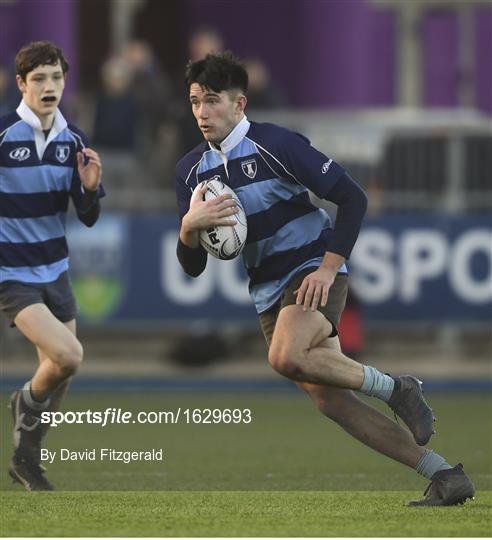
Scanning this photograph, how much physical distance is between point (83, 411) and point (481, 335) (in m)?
5.88

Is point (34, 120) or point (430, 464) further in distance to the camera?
A: point (34, 120)

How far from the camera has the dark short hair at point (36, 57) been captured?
960 centimetres

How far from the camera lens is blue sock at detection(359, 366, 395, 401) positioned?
332 inches

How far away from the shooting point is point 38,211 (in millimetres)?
9734

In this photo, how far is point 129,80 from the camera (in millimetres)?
18578

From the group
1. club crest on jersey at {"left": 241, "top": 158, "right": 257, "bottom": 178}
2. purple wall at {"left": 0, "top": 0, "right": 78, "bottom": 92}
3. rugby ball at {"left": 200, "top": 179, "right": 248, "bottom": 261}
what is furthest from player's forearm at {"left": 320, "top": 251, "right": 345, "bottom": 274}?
purple wall at {"left": 0, "top": 0, "right": 78, "bottom": 92}

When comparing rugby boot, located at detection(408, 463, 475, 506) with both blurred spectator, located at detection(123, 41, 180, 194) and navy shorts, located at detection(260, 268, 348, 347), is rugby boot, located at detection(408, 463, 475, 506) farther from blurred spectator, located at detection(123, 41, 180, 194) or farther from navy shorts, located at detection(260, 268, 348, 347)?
blurred spectator, located at detection(123, 41, 180, 194)

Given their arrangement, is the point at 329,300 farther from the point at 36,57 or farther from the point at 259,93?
the point at 259,93

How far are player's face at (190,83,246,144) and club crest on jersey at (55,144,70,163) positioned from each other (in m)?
1.37

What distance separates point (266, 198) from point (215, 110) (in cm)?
52

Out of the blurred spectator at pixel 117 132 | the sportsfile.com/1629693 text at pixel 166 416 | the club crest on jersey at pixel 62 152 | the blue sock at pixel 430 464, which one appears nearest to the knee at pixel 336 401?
the blue sock at pixel 430 464

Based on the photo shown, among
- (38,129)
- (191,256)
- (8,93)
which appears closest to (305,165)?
(191,256)

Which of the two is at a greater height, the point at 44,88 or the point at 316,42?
the point at 44,88

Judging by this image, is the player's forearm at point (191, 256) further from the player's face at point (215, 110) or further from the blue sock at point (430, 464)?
the blue sock at point (430, 464)
